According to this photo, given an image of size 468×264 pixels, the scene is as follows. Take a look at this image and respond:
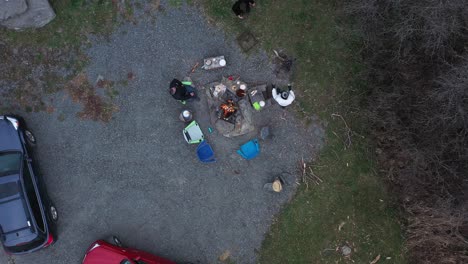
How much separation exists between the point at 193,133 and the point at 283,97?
2762 mm

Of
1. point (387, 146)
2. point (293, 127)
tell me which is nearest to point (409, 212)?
point (387, 146)

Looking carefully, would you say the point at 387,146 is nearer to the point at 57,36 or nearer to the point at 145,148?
the point at 145,148

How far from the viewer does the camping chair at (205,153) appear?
11.2 meters

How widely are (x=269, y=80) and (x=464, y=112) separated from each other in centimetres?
506

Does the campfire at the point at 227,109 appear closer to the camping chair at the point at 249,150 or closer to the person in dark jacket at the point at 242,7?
the camping chair at the point at 249,150

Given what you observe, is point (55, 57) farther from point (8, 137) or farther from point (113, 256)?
point (113, 256)

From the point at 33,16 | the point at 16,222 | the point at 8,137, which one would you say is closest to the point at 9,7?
the point at 33,16

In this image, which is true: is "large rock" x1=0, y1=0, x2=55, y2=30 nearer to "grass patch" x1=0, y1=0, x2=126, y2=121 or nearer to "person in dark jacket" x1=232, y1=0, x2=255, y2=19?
"grass patch" x1=0, y1=0, x2=126, y2=121

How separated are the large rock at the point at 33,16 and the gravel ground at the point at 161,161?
1.54 m

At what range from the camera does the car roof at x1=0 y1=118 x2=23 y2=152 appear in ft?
34.4

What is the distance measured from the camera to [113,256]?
33.8 ft

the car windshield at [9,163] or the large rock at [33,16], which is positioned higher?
the large rock at [33,16]

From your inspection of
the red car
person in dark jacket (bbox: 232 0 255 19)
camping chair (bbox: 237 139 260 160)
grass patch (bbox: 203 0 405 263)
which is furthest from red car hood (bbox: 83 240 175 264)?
person in dark jacket (bbox: 232 0 255 19)

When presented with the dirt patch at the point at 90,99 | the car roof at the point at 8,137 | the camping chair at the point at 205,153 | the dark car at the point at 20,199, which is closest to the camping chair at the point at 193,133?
the camping chair at the point at 205,153
